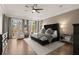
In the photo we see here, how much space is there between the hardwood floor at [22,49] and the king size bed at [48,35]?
27cm

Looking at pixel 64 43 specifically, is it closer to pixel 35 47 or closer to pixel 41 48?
pixel 41 48

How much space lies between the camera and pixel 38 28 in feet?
7.99

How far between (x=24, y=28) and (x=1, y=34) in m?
0.58

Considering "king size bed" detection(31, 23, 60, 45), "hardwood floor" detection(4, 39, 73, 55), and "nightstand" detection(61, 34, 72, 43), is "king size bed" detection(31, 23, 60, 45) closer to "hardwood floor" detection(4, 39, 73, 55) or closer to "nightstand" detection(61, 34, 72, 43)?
"nightstand" detection(61, 34, 72, 43)

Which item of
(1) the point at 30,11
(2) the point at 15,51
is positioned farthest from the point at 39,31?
(2) the point at 15,51

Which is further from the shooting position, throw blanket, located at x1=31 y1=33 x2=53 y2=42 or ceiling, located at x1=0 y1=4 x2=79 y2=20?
throw blanket, located at x1=31 y1=33 x2=53 y2=42

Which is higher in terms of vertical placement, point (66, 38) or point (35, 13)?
point (35, 13)

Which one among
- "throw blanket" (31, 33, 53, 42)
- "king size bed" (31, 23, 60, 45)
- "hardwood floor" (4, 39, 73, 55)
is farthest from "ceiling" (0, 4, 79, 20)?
"hardwood floor" (4, 39, 73, 55)

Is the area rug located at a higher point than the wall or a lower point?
lower

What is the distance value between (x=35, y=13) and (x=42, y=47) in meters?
0.86

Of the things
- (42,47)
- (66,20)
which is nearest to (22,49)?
(42,47)

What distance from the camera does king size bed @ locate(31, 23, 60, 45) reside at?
2.31 metres

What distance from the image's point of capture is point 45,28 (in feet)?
7.96

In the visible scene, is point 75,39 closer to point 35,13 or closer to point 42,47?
point 42,47
